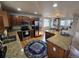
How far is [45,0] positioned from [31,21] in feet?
14.5

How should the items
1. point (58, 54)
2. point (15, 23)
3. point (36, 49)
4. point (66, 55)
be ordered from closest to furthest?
point (66, 55), point (58, 54), point (36, 49), point (15, 23)

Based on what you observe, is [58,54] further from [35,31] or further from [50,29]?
[35,31]

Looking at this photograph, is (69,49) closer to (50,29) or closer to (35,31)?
(50,29)

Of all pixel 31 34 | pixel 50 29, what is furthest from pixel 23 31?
pixel 50 29

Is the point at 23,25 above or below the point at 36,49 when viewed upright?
above

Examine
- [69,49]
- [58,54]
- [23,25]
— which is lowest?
[58,54]

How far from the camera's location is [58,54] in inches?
85.8

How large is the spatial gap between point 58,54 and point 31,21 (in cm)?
424

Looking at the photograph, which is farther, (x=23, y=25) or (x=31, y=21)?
(x=31, y=21)

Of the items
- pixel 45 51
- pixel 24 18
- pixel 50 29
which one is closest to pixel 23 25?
pixel 24 18

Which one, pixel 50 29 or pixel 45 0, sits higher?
pixel 45 0

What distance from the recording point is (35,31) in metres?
6.21

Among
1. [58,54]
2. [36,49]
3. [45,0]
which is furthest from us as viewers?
[36,49]

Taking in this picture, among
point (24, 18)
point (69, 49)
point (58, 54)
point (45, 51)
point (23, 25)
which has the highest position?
point (24, 18)
